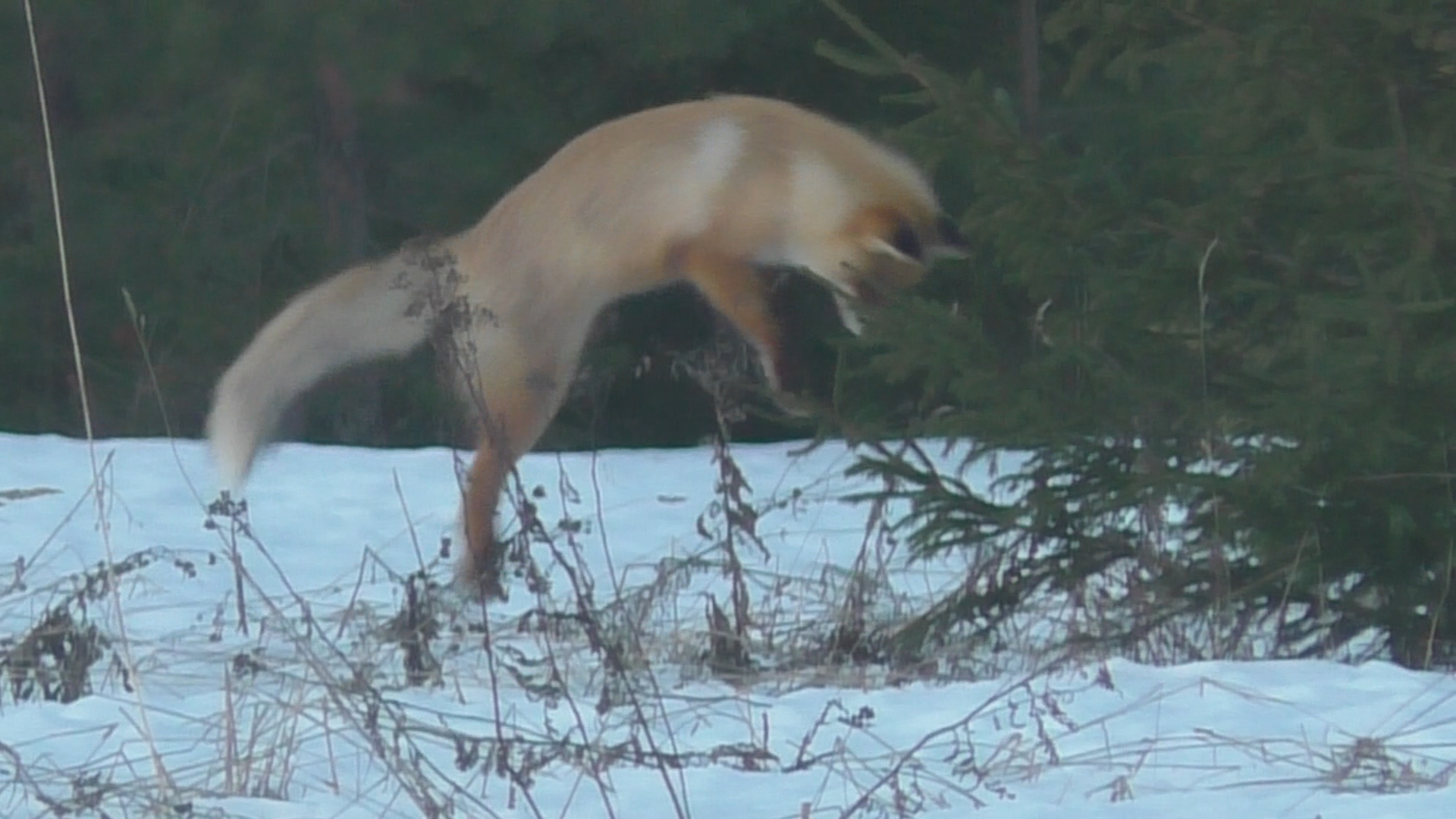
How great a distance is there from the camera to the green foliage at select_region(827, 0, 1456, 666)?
4.23m

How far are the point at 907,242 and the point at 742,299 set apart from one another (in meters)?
0.54

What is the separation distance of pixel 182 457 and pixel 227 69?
180 inches

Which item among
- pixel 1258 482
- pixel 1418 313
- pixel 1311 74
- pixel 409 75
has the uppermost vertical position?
pixel 409 75

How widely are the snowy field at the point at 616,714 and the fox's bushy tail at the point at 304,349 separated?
365 mm

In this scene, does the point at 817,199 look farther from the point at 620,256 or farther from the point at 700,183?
the point at 620,256

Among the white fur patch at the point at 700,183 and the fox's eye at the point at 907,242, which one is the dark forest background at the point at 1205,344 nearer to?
the fox's eye at the point at 907,242

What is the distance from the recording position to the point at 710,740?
375 centimetres

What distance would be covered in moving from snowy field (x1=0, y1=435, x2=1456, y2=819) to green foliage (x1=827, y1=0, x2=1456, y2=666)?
0.41 metres

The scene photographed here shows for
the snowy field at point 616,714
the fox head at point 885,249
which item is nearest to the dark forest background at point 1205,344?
the fox head at point 885,249

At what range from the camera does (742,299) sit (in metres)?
6.49

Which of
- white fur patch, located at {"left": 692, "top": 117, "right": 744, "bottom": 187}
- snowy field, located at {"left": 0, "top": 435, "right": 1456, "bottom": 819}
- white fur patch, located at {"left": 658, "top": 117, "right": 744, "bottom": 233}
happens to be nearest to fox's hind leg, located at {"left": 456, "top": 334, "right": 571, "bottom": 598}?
snowy field, located at {"left": 0, "top": 435, "right": 1456, "bottom": 819}

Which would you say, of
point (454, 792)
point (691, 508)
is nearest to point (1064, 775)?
point (454, 792)

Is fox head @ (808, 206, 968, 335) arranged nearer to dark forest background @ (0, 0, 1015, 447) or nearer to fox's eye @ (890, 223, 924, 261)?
fox's eye @ (890, 223, 924, 261)

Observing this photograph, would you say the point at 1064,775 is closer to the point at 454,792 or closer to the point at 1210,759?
the point at 1210,759
